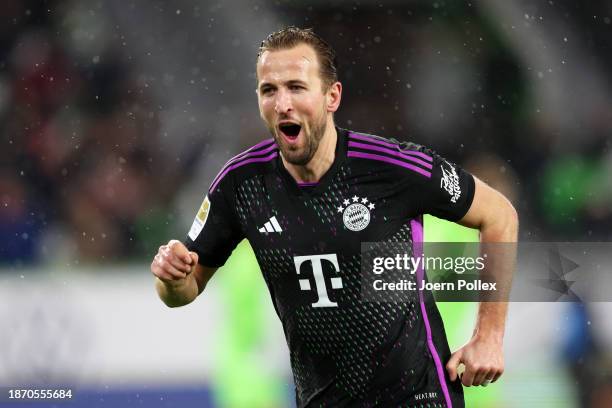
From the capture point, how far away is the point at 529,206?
677cm

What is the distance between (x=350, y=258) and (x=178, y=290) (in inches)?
Result: 23.5

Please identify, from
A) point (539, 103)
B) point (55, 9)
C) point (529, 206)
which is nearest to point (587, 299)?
point (529, 206)

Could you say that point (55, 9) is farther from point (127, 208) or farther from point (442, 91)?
point (442, 91)

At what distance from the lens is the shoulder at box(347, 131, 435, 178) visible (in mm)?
3262

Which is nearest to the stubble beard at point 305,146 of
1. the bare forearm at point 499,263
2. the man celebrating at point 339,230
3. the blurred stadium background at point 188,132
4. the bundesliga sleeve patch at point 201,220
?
the man celebrating at point 339,230

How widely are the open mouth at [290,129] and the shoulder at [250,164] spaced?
0.13 m

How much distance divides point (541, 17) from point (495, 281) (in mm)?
4671

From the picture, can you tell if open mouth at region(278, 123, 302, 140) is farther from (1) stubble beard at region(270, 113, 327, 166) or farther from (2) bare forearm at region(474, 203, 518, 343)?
(2) bare forearm at region(474, 203, 518, 343)

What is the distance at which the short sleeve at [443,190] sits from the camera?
3254mm

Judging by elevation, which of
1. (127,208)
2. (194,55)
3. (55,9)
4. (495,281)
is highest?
(55,9)

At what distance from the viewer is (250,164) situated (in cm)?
337

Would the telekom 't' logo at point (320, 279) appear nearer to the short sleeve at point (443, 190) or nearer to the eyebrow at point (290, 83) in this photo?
the short sleeve at point (443, 190)

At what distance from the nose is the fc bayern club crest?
0.36m

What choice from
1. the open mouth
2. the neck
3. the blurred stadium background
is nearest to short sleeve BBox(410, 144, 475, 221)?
the neck
